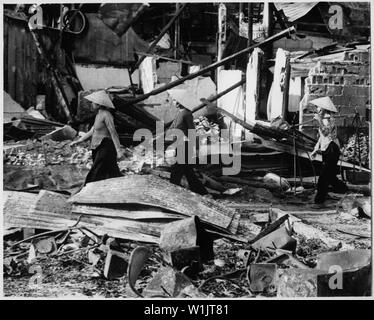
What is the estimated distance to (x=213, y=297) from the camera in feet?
20.5

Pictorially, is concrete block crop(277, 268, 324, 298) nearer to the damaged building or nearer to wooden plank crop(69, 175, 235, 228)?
the damaged building

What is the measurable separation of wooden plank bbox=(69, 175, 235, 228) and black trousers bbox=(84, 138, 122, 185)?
9 cm

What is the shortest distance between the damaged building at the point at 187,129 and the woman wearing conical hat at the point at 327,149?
2cm

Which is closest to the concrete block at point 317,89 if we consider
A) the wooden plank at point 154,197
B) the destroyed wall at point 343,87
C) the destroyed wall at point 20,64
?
the destroyed wall at point 343,87

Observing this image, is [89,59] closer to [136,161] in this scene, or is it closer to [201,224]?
[136,161]

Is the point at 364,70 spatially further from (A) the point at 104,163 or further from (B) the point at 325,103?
(A) the point at 104,163

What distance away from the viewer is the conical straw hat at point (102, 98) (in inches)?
270

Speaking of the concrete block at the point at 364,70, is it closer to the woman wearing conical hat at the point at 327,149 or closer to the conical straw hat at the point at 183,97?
the woman wearing conical hat at the point at 327,149

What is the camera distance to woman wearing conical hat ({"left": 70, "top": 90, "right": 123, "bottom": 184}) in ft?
22.2

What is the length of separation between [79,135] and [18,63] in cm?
116

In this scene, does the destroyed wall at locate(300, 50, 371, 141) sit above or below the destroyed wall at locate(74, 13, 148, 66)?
below

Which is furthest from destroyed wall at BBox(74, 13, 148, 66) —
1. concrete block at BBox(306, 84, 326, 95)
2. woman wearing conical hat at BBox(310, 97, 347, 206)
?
woman wearing conical hat at BBox(310, 97, 347, 206)

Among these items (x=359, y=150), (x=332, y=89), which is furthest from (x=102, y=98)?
(x=359, y=150)

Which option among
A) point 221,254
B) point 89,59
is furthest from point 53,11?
point 221,254
